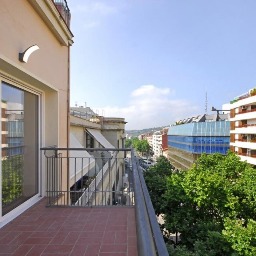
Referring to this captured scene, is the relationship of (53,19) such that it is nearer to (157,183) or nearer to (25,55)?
(25,55)

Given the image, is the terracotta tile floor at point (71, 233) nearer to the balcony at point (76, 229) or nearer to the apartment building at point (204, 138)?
the balcony at point (76, 229)

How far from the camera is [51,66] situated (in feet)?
18.3

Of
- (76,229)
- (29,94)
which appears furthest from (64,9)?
(76,229)

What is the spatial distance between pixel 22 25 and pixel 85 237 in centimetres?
355

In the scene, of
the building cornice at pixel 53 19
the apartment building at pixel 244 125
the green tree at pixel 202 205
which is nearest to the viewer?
the building cornice at pixel 53 19

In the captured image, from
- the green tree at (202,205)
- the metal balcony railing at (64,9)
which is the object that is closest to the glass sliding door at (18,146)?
the metal balcony railing at (64,9)

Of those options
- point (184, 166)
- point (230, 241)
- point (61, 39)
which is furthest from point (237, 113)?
point (61, 39)

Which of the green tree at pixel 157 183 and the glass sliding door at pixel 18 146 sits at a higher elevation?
the glass sliding door at pixel 18 146

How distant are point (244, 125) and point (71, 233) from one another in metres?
37.5

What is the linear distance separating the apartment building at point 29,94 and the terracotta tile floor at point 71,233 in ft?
1.53

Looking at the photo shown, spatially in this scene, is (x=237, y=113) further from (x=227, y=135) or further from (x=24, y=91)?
(x=24, y=91)

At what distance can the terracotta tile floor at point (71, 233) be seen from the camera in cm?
314

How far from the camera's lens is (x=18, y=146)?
4773 millimetres

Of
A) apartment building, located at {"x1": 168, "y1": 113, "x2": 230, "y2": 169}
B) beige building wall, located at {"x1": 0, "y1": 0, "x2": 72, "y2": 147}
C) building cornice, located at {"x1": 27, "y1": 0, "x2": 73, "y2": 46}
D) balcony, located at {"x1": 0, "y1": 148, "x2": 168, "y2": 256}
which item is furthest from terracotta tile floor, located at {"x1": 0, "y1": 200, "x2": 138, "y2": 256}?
apartment building, located at {"x1": 168, "y1": 113, "x2": 230, "y2": 169}
